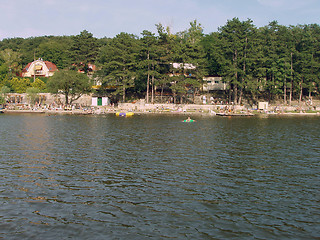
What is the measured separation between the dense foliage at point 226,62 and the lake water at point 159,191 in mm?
64764

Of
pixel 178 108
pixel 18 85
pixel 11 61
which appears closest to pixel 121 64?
pixel 178 108

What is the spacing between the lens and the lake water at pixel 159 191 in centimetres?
1494

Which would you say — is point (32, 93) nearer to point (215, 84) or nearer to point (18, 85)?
point (18, 85)

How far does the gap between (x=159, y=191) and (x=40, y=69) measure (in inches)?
5321

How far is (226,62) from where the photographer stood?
96.8m

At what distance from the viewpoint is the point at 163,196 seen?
1934cm

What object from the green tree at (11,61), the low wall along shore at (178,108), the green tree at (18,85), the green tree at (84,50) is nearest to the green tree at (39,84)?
the green tree at (18,85)

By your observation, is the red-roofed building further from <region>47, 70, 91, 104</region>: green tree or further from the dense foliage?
<region>47, 70, 91, 104</region>: green tree

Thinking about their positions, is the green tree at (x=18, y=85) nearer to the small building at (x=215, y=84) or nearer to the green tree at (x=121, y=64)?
the green tree at (x=121, y=64)

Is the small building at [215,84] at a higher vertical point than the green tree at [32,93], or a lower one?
higher

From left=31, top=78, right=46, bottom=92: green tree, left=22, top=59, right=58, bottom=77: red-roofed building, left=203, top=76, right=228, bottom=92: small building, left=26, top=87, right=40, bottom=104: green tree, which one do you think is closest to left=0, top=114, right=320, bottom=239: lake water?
left=203, top=76, right=228, bottom=92: small building

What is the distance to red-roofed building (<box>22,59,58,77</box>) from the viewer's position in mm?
139875

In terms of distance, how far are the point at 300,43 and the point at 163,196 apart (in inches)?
4123

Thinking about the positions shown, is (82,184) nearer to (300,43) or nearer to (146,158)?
(146,158)
